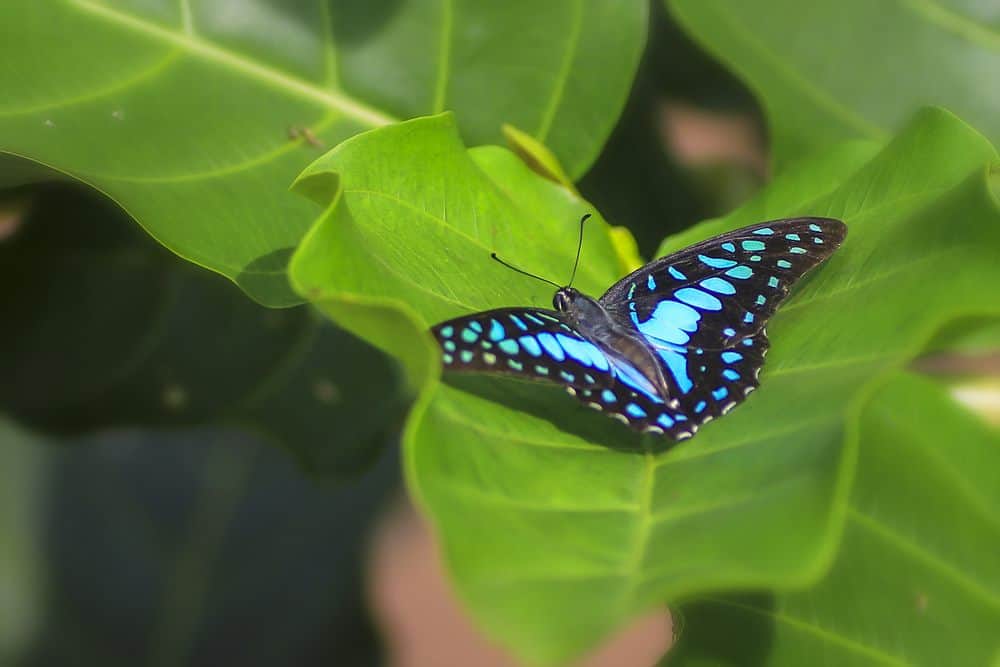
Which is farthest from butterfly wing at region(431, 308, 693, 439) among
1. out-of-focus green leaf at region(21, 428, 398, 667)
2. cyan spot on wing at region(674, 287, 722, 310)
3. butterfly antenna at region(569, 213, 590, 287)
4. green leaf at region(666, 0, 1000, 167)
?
out-of-focus green leaf at region(21, 428, 398, 667)

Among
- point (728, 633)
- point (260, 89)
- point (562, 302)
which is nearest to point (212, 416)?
point (260, 89)

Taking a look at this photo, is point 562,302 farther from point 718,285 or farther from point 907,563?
point 907,563

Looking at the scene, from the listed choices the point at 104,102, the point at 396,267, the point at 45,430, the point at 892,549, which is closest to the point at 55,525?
the point at 45,430

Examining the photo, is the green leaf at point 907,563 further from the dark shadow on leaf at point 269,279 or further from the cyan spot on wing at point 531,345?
the dark shadow on leaf at point 269,279

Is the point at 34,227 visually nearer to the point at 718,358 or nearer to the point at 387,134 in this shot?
the point at 387,134

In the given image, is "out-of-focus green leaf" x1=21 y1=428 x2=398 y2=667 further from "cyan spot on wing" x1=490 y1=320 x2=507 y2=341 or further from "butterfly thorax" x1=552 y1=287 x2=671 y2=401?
"cyan spot on wing" x1=490 y1=320 x2=507 y2=341

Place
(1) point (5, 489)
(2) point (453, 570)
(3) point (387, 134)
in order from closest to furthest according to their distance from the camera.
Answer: (2) point (453, 570) → (3) point (387, 134) → (1) point (5, 489)

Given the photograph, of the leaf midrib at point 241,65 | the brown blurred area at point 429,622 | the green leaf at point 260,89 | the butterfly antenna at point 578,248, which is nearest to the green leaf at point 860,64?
the green leaf at point 260,89
